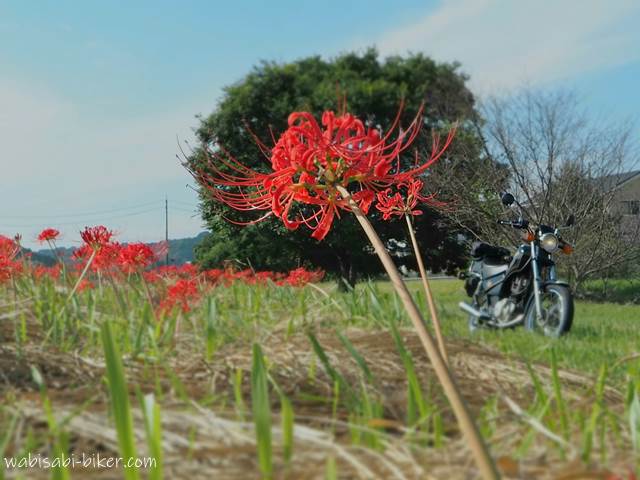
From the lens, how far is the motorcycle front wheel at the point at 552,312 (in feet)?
17.0

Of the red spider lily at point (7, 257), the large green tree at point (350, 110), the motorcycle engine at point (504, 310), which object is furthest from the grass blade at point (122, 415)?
the large green tree at point (350, 110)

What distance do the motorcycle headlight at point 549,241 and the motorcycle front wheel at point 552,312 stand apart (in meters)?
0.41

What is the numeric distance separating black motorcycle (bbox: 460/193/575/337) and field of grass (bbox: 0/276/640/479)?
221 centimetres

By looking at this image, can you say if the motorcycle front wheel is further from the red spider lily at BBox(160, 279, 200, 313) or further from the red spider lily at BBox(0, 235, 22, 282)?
the red spider lily at BBox(0, 235, 22, 282)

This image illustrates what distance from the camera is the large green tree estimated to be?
18812 mm

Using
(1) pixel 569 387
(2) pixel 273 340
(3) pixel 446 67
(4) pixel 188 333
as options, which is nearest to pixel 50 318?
(4) pixel 188 333

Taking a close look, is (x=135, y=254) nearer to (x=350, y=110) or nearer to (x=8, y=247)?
(x=8, y=247)

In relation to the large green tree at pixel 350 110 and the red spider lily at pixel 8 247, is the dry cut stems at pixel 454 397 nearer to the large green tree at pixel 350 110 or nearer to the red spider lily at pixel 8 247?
the red spider lily at pixel 8 247

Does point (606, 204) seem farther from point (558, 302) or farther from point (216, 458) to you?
point (216, 458)

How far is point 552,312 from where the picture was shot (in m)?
5.66

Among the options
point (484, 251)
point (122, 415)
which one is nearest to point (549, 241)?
point (484, 251)

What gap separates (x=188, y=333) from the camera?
2.66 meters

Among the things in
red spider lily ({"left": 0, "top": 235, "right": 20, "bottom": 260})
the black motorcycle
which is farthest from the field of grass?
the black motorcycle

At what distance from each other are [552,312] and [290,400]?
427 centimetres
